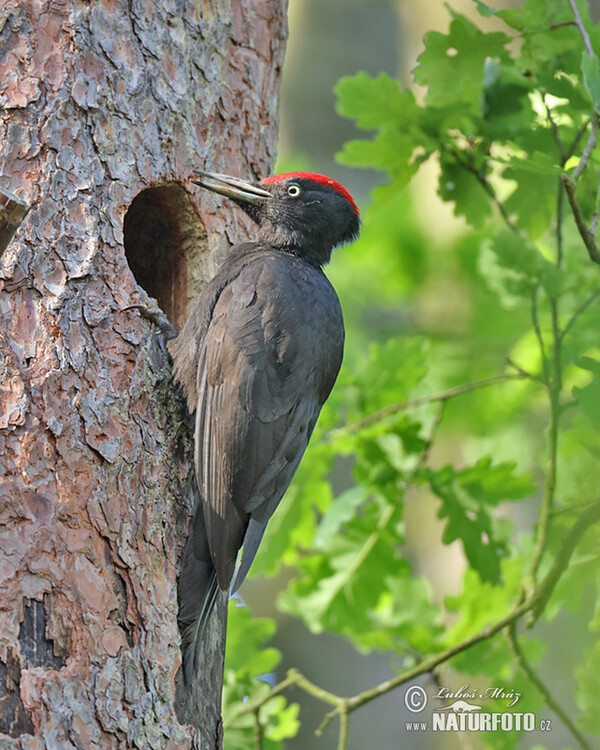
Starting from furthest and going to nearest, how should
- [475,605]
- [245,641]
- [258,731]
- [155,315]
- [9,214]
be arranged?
[475,605] < [245,641] < [258,731] < [155,315] < [9,214]

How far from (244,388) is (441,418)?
1308 mm

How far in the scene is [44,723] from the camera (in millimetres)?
2068

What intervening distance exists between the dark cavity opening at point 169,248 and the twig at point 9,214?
116cm

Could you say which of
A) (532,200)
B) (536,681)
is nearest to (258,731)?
(536,681)

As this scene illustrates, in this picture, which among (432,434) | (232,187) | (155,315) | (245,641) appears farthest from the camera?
(432,434)

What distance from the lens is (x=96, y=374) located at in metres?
2.43

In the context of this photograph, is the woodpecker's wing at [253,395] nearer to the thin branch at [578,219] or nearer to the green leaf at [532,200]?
the thin branch at [578,219]

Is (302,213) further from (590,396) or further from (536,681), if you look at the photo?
(536,681)

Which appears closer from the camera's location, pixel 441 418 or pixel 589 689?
pixel 589 689

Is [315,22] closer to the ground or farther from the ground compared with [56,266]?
farther from the ground

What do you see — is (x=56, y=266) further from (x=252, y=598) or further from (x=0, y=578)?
(x=252, y=598)

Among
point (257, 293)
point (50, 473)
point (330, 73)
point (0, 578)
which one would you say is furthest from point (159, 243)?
point (330, 73)

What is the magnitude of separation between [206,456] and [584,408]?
107 cm

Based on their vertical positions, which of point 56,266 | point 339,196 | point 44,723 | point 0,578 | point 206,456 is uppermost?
point 339,196
